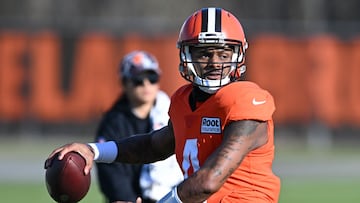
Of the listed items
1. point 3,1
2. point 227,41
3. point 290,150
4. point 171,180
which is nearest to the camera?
point 227,41

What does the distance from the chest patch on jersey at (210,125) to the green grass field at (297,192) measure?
6.38 meters

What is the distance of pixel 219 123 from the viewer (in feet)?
14.4

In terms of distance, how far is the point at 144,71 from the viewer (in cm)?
723

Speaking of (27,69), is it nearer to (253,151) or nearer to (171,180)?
(171,180)

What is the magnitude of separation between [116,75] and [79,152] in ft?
41.6

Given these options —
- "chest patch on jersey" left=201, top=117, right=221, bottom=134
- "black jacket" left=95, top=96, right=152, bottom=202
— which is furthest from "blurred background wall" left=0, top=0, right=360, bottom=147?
"chest patch on jersey" left=201, top=117, right=221, bottom=134

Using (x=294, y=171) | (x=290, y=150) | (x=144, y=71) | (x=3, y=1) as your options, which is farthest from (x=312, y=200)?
(x=3, y=1)

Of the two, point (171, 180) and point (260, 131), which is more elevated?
point (260, 131)

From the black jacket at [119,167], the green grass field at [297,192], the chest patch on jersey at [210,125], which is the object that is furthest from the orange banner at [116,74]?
the chest patch on jersey at [210,125]

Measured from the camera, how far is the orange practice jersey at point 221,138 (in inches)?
171

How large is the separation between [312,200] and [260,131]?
6.81 metres

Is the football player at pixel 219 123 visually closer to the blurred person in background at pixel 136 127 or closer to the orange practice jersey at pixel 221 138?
the orange practice jersey at pixel 221 138

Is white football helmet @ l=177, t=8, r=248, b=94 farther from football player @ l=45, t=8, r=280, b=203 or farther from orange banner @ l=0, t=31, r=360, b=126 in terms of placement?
orange banner @ l=0, t=31, r=360, b=126

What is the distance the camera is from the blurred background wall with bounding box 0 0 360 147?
1716cm
